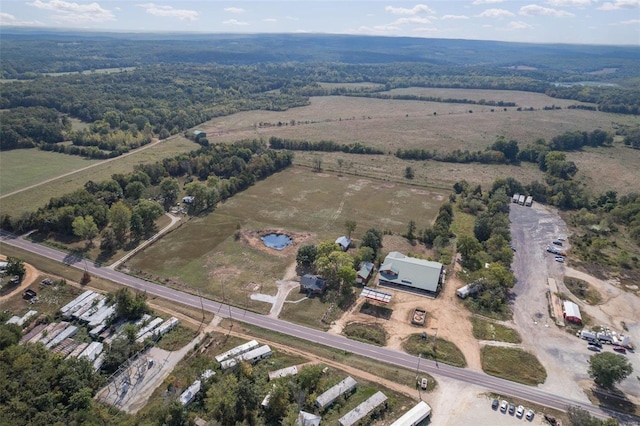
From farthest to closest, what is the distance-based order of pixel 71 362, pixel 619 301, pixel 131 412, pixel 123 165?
pixel 123 165, pixel 619 301, pixel 71 362, pixel 131 412

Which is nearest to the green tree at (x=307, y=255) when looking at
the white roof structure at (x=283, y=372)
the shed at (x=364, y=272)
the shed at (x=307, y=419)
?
the shed at (x=364, y=272)

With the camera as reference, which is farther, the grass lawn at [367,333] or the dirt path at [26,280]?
the dirt path at [26,280]

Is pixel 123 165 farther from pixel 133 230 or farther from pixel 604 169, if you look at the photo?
pixel 604 169

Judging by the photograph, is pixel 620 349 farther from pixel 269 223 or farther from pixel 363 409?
pixel 269 223

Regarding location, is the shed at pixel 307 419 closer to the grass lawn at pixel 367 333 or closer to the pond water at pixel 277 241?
the grass lawn at pixel 367 333

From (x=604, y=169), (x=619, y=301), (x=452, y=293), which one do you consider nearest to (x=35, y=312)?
(x=452, y=293)

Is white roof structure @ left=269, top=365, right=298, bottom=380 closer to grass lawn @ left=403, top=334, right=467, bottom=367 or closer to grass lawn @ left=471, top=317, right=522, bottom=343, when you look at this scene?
grass lawn @ left=403, top=334, right=467, bottom=367
